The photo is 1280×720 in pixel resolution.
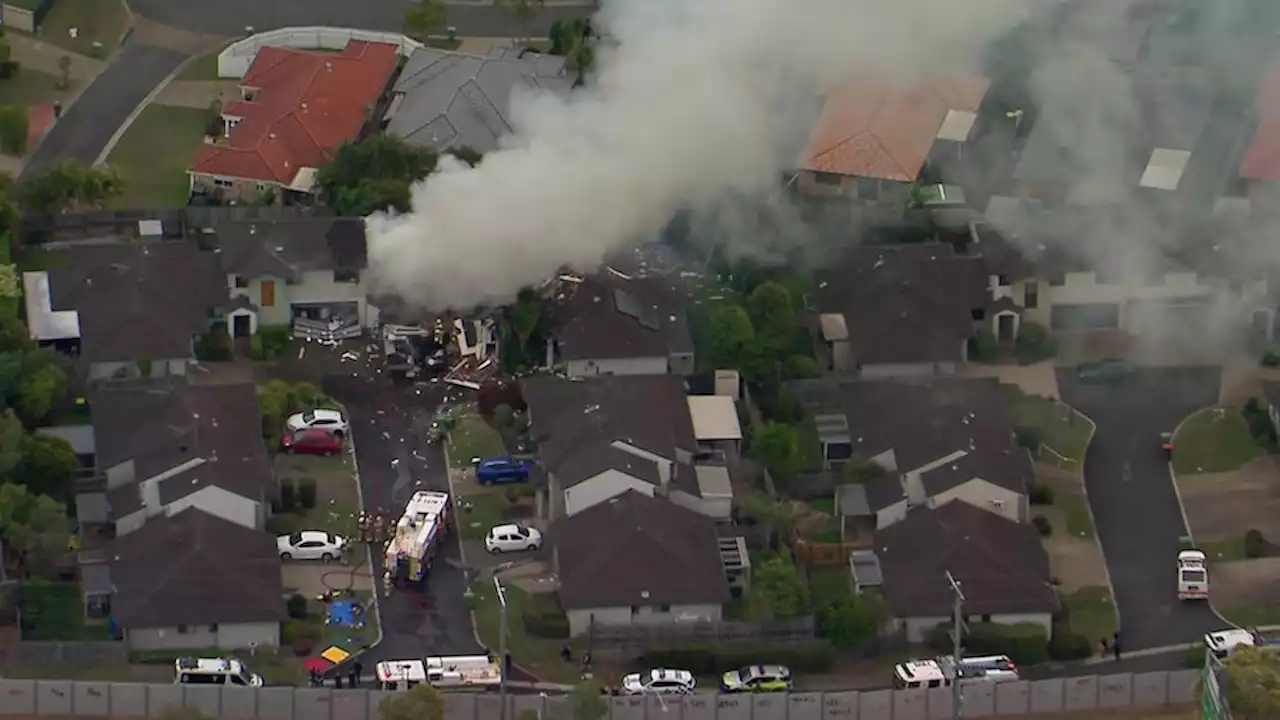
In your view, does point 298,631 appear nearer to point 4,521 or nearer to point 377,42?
point 4,521

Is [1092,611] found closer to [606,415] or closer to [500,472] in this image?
[606,415]

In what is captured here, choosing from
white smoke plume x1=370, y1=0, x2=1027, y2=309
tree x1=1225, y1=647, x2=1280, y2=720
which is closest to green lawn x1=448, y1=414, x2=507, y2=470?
white smoke plume x1=370, y1=0, x2=1027, y2=309

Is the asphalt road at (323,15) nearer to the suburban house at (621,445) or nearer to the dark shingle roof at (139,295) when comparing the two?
the dark shingle roof at (139,295)

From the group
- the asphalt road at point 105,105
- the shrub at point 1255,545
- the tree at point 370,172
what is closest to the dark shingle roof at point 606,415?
the tree at point 370,172

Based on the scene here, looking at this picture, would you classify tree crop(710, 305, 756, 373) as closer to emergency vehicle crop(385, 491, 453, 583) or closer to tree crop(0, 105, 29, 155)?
emergency vehicle crop(385, 491, 453, 583)

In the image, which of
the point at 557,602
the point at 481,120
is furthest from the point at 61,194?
the point at 557,602

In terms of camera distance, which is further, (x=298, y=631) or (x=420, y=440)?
(x=420, y=440)
